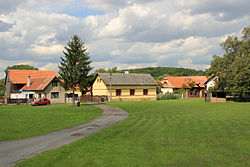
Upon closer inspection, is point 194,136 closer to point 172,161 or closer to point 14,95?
point 172,161

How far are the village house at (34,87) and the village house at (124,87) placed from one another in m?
9.75

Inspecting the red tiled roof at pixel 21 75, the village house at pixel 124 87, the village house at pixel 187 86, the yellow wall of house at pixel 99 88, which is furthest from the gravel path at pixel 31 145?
the village house at pixel 187 86

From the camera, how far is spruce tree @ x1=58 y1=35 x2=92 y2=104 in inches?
1569

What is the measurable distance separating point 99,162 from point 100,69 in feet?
283

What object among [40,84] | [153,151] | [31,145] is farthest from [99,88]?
[153,151]

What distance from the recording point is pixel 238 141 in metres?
12.6

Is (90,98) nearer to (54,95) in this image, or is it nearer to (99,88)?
(99,88)

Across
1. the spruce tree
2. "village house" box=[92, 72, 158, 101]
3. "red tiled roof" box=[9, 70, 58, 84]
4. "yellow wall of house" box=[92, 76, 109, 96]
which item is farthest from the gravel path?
"red tiled roof" box=[9, 70, 58, 84]

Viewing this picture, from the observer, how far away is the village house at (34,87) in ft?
169

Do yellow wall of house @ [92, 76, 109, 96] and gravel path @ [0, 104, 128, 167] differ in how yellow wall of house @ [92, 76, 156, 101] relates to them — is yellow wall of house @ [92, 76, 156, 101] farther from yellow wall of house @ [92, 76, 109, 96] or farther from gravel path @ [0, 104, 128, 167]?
gravel path @ [0, 104, 128, 167]

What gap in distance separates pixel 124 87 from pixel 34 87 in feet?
70.0

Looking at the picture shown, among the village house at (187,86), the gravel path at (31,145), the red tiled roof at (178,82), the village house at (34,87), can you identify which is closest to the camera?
the gravel path at (31,145)

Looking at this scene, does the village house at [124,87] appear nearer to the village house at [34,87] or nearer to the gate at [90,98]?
the gate at [90,98]

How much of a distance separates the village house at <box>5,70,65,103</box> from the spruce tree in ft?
40.2
